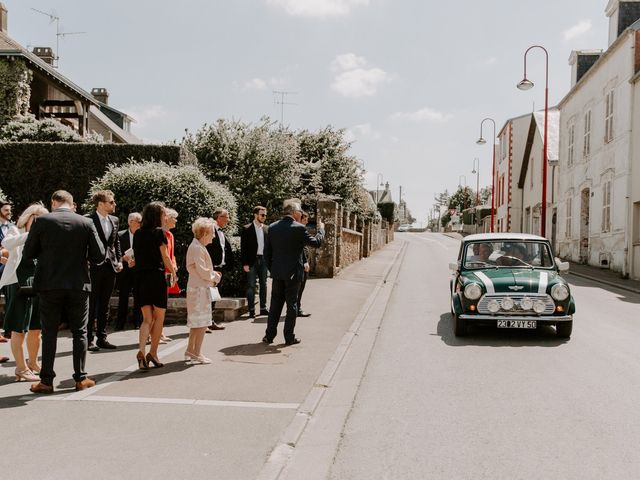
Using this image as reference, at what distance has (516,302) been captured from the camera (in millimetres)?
8734

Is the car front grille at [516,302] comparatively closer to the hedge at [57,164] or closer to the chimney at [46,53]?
the hedge at [57,164]

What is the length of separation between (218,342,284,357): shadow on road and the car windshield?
361 centimetres

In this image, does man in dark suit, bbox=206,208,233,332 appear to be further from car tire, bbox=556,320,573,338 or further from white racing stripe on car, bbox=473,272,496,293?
car tire, bbox=556,320,573,338

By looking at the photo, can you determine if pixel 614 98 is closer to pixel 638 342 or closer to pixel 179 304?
pixel 638 342

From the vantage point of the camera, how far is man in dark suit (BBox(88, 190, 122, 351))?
7.89 metres

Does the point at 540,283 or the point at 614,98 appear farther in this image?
the point at 614,98

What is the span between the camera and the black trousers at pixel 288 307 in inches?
330

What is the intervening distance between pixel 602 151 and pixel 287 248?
21.6 m

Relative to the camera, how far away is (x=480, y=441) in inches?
181

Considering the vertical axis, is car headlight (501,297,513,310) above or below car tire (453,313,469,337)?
above

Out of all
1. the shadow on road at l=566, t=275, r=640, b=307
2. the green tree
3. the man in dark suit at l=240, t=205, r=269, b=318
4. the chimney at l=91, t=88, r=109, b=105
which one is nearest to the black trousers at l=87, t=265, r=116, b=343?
the man in dark suit at l=240, t=205, r=269, b=318

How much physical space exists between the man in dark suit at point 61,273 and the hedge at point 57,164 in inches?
→ 359

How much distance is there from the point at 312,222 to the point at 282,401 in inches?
564

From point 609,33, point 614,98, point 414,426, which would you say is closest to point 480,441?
point 414,426
